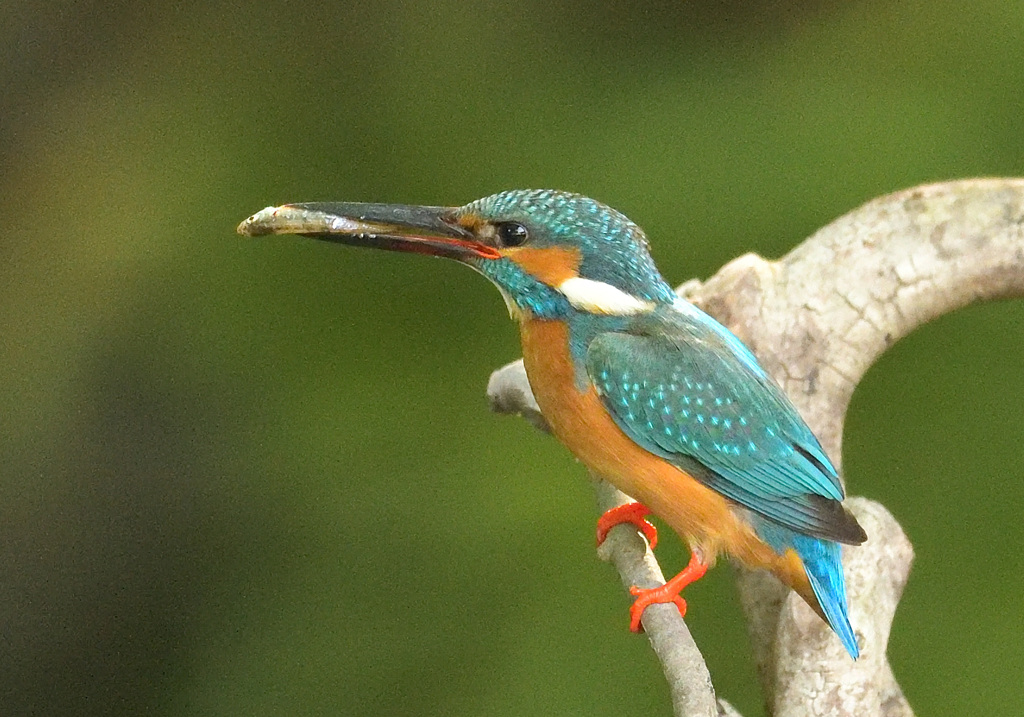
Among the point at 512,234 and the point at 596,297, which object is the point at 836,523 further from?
the point at 512,234

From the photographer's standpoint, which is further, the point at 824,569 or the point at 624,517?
the point at 624,517

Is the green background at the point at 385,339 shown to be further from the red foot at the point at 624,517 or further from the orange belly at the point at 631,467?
the orange belly at the point at 631,467

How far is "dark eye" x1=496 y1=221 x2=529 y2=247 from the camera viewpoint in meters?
1.54

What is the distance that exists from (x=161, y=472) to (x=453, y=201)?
940mm

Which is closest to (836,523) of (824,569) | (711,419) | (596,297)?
(824,569)

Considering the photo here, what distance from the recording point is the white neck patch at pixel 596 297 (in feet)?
5.11

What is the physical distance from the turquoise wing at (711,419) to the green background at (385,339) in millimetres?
1027

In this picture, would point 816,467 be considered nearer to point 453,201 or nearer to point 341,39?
point 453,201

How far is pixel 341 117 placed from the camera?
8.91 feet

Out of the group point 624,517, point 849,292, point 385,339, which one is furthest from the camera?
point 385,339

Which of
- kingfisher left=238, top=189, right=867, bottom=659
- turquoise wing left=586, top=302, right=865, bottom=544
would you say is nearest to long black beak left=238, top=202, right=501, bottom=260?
kingfisher left=238, top=189, right=867, bottom=659

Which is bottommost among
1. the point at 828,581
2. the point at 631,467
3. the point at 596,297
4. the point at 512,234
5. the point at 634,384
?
the point at 828,581

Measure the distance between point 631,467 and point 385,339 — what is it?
1228 mm

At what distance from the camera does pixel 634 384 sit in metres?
1.52
